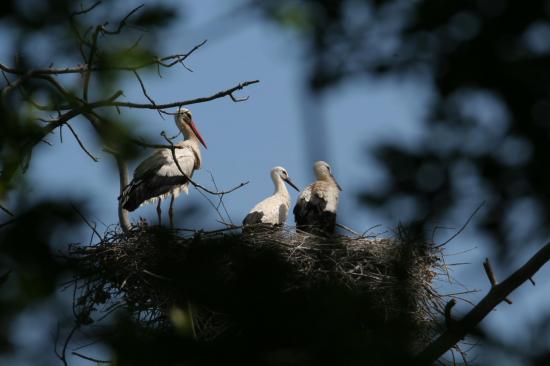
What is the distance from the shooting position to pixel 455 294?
721cm

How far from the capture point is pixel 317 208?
8.63 metres

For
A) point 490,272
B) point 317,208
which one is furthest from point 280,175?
point 490,272

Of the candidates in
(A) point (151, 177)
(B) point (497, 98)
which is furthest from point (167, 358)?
(A) point (151, 177)

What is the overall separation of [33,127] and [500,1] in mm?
1458

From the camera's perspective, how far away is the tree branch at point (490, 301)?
384cm

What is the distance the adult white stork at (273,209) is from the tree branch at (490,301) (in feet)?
13.8

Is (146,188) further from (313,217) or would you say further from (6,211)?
(6,211)

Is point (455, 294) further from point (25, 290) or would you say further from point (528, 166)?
point (25, 290)

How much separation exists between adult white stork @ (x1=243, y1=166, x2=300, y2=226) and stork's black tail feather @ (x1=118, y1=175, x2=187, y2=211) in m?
0.97

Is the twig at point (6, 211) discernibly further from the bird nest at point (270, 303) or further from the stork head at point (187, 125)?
the stork head at point (187, 125)

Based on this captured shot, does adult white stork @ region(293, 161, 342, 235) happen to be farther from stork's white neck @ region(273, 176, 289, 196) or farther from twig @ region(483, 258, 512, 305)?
twig @ region(483, 258, 512, 305)

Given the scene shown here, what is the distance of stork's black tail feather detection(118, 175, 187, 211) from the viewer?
9.20 metres

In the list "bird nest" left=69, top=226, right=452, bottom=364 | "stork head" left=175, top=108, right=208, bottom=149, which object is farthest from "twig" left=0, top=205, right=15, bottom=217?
"stork head" left=175, top=108, right=208, bottom=149

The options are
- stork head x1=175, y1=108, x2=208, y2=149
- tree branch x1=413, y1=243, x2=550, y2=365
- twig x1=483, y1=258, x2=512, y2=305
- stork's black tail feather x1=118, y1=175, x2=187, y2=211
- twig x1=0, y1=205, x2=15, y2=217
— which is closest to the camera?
twig x1=0, y1=205, x2=15, y2=217
